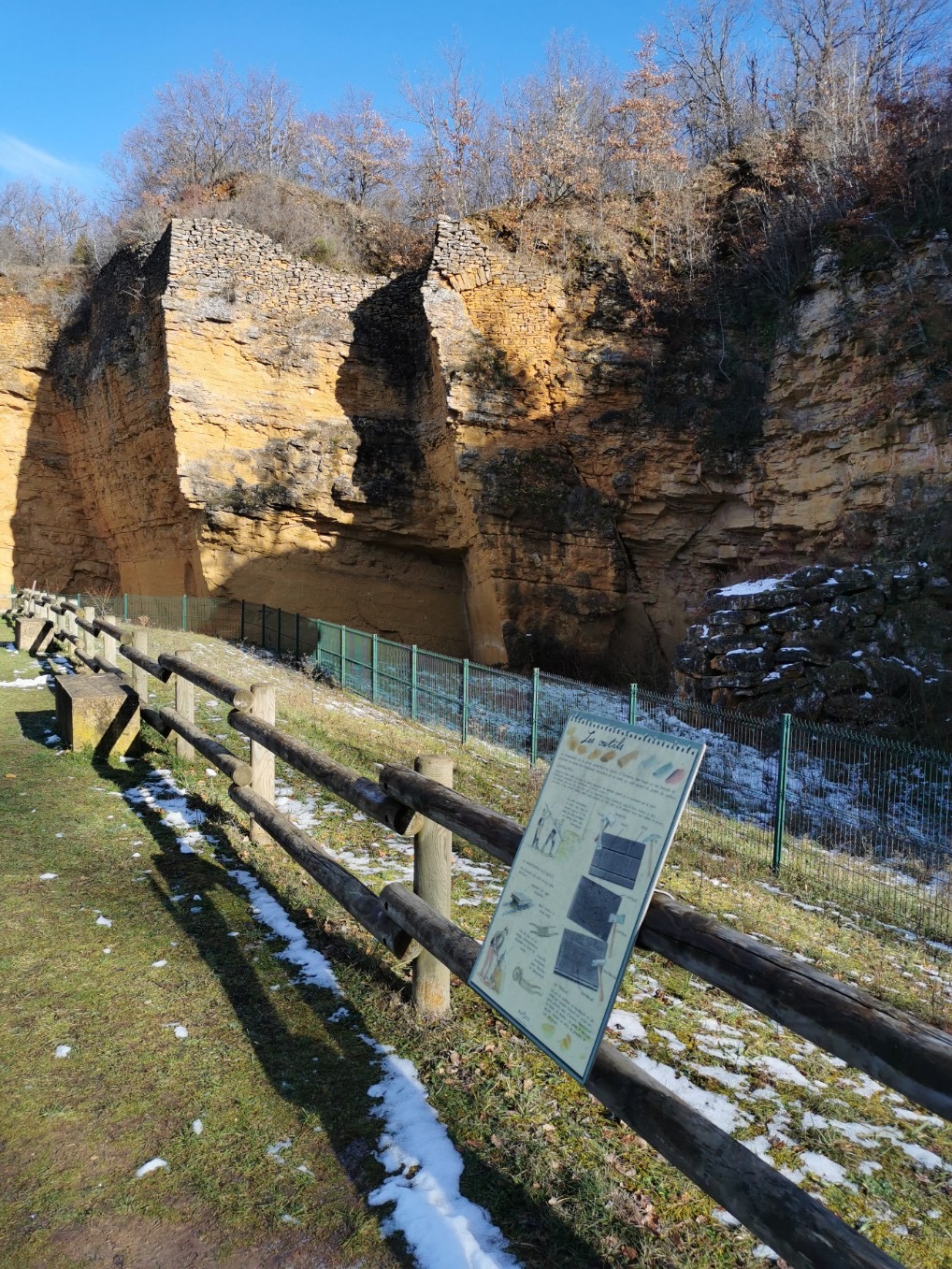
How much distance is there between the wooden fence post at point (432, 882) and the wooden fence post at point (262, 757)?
83.3 inches

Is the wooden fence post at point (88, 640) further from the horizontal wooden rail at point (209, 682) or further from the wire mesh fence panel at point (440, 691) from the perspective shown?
the wire mesh fence panel at point (440, 691)

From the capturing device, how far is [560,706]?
12.7 metres

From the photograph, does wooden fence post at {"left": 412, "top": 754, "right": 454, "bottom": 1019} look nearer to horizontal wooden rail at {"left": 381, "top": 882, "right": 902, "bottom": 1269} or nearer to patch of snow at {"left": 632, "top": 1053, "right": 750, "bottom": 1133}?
patch of snow at {"left": 632, "top": 1053, "right": 750, "bottom": 1133}

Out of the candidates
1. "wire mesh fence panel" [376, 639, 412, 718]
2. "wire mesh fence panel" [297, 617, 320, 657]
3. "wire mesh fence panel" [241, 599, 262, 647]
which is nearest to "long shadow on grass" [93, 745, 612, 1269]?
"wire mesh fence panel" [376, 639, 412, 718]

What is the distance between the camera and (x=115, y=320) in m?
22.3

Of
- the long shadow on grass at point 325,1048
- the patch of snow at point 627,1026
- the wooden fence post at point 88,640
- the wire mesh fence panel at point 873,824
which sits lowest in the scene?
the wire mesh fence panel at point 873,824

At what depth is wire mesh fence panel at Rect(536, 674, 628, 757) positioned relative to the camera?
39.7 ft

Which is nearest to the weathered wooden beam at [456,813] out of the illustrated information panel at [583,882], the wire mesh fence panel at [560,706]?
the illustrated information panel at [583,882]

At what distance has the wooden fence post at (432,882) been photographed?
132 inches

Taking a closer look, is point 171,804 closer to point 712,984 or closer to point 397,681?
point 712,984

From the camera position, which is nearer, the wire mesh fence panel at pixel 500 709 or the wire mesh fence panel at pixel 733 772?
the wire mesh fence panel at pixel 733 772

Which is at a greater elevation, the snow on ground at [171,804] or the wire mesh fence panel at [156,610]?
the wire mesh fence panel at [156,610]

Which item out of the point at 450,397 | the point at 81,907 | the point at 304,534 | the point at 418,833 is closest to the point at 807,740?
the point at 418,833

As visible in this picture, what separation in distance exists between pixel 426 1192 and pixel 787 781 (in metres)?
7.69
